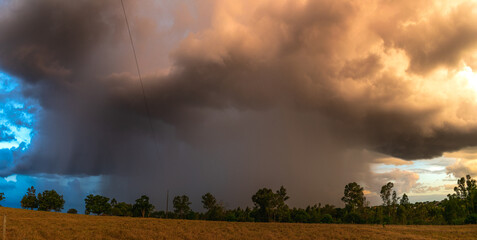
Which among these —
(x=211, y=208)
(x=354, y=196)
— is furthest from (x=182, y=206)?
(x=354, y=196)

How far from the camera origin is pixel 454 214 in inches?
5600

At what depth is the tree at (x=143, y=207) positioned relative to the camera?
147 metres

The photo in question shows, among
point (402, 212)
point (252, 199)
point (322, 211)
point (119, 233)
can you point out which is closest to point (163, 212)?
point (252, 199)

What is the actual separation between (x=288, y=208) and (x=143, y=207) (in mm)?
68816

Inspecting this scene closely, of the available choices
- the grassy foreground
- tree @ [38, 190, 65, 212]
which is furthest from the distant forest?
the grassy foreground

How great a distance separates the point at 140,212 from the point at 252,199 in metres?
54.4

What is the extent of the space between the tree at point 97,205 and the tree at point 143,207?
2185 centimetres

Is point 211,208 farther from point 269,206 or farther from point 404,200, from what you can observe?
point 404,200

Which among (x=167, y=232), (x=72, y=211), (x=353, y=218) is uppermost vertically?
(x=167, y=232)

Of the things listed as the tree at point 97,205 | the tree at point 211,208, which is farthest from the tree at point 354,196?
the tree at point 97,205

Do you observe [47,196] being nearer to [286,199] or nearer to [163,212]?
[163,212]

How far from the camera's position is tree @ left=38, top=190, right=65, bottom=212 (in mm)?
158500

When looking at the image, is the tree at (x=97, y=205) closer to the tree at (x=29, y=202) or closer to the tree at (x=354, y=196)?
the tree at (x=29, y=202)

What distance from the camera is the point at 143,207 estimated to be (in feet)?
484
